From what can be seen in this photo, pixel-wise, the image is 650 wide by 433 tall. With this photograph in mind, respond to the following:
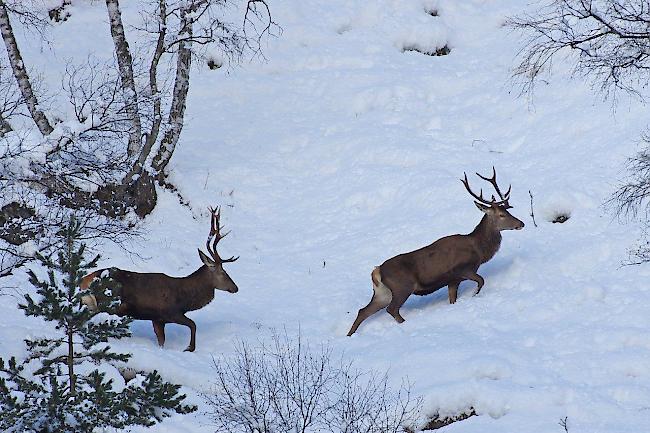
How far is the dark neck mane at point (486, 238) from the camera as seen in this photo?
53.2ft

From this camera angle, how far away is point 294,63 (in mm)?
24344

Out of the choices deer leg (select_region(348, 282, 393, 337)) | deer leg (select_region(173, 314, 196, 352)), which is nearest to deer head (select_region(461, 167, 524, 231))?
deer leg (select_region(348, 282, 393, 337))

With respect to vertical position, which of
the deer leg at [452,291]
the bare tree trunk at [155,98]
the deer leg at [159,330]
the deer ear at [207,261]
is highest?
the bare tree trunk at [155,98]

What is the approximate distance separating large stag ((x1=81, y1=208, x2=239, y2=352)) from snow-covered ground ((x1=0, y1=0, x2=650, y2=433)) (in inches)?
15.6

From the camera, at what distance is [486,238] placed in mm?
16344

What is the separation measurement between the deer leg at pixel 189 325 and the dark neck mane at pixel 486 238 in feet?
14.9

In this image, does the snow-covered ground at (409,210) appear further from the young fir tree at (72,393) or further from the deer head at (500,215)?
Result: the young fir tree at (72,393)

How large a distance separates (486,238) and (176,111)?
22.9ft

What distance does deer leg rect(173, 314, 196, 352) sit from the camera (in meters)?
15.0

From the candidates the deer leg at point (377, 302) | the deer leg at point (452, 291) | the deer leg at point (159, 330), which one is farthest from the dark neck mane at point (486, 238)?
the deer leg at point (159, 330)

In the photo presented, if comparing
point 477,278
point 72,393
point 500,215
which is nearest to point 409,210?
point 500,215

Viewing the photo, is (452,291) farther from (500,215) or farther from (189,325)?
(189,325)

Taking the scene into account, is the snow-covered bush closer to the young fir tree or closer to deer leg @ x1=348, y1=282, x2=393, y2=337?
deer leg @ x1=348, y1=282, x2=393, y2=337

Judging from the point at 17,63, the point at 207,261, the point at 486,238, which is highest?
the point at 17,63
